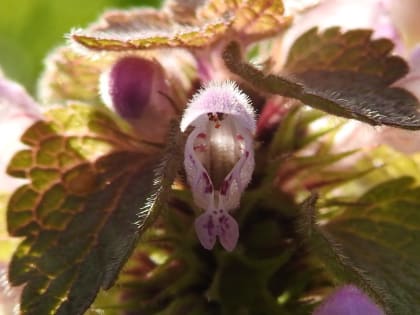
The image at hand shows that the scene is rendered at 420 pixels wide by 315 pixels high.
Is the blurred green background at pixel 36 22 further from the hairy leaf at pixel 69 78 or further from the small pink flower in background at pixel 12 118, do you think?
the small pink flower in background at pixel 12 118

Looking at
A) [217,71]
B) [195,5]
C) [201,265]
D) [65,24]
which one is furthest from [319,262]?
[65,24]

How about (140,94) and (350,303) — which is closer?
(350,303)

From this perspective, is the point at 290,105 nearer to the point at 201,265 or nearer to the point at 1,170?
the point at 201,265

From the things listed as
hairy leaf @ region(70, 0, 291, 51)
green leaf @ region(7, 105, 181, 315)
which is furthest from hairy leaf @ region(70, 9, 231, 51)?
green leaf @ region(7, 105, 181, 315)

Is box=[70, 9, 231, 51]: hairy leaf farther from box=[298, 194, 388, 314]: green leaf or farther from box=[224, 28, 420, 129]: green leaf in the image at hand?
box=[298, 194, 388, 314]: green leaf

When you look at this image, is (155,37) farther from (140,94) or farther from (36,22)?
(36,22)

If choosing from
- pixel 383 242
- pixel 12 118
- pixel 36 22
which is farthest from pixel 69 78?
pixel 36 22

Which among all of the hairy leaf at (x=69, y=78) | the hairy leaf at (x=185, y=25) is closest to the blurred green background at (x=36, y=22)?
the hairy leaf at (x=69, y=78)

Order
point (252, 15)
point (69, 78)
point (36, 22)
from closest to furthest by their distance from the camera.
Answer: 1. point (252, 15)
2. point (69, 78)
3. point (36, 22)
